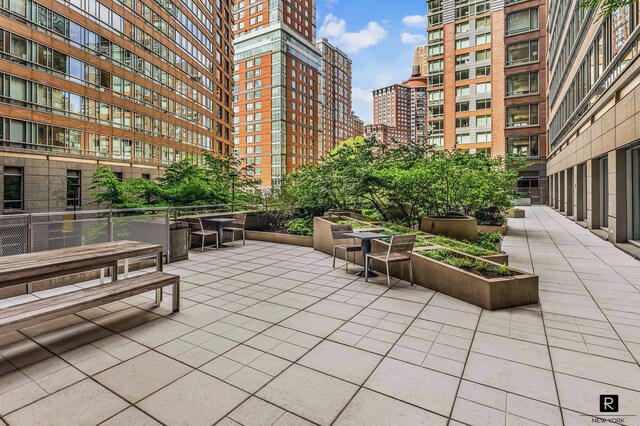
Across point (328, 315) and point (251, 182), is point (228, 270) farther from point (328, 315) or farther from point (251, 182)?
point (251, 182)

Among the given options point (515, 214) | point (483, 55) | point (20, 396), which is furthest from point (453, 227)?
point (483, 55)

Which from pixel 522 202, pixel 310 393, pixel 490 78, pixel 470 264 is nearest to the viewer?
pixel 310 393

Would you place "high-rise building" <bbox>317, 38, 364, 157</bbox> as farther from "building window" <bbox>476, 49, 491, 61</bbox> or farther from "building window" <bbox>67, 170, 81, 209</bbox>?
"building window" <bbox>67, 170, 81, 209</bbox>

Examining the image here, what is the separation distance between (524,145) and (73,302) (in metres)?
46.6

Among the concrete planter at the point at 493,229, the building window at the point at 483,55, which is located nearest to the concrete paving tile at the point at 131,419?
the concrete planter at the point at 493,229

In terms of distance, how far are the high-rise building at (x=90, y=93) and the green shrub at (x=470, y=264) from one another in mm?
25889

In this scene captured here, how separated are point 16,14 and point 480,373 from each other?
31033 millimetres

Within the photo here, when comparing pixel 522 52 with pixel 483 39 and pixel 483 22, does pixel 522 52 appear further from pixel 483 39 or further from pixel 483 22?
pixel 483 22

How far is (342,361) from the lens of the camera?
146 inches

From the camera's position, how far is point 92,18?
27109 millimetres

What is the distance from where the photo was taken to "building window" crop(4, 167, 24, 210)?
21.3 metres

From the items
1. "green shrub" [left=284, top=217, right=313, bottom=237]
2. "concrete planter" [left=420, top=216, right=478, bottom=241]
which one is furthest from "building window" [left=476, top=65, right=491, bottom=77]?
"green shrub" [left=284, top=217, right=313, bottom=237]

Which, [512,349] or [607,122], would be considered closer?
[512,349]

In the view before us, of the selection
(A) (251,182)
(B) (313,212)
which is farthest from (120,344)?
(A) (251,182)
